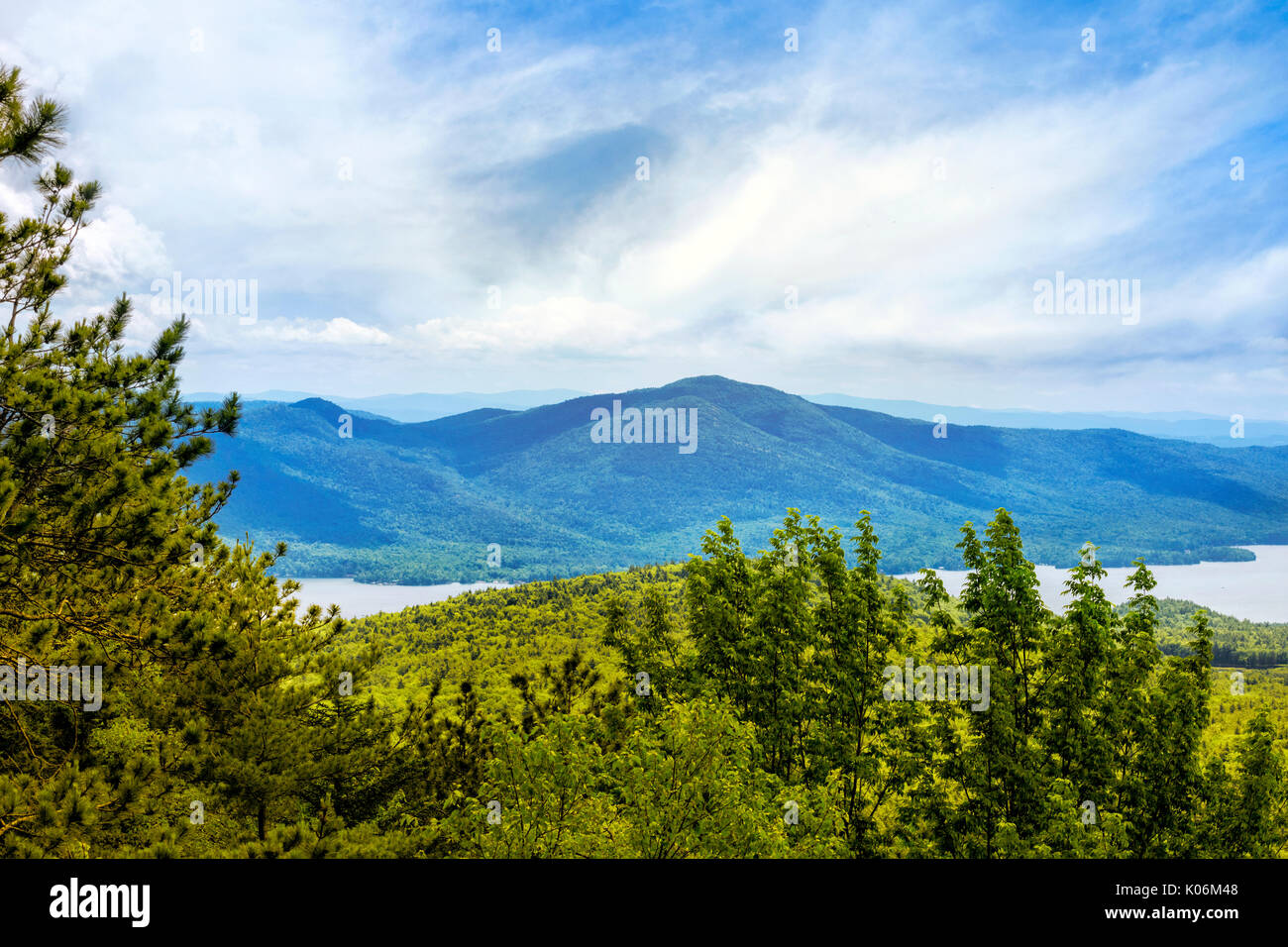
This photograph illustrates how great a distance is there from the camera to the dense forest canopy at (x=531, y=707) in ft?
22.8

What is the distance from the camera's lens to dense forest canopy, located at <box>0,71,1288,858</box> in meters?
6.96

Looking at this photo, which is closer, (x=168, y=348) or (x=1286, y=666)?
(x=168, y=348)

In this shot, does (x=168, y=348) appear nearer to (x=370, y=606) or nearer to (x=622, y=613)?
(x=622, y=613)

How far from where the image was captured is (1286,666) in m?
120

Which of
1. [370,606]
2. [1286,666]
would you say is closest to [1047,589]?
[1286,666]

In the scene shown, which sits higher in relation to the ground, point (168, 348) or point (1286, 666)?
point (168, 348)

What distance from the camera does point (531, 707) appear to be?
43.2 ft

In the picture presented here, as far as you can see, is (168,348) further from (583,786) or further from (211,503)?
(583,786)
